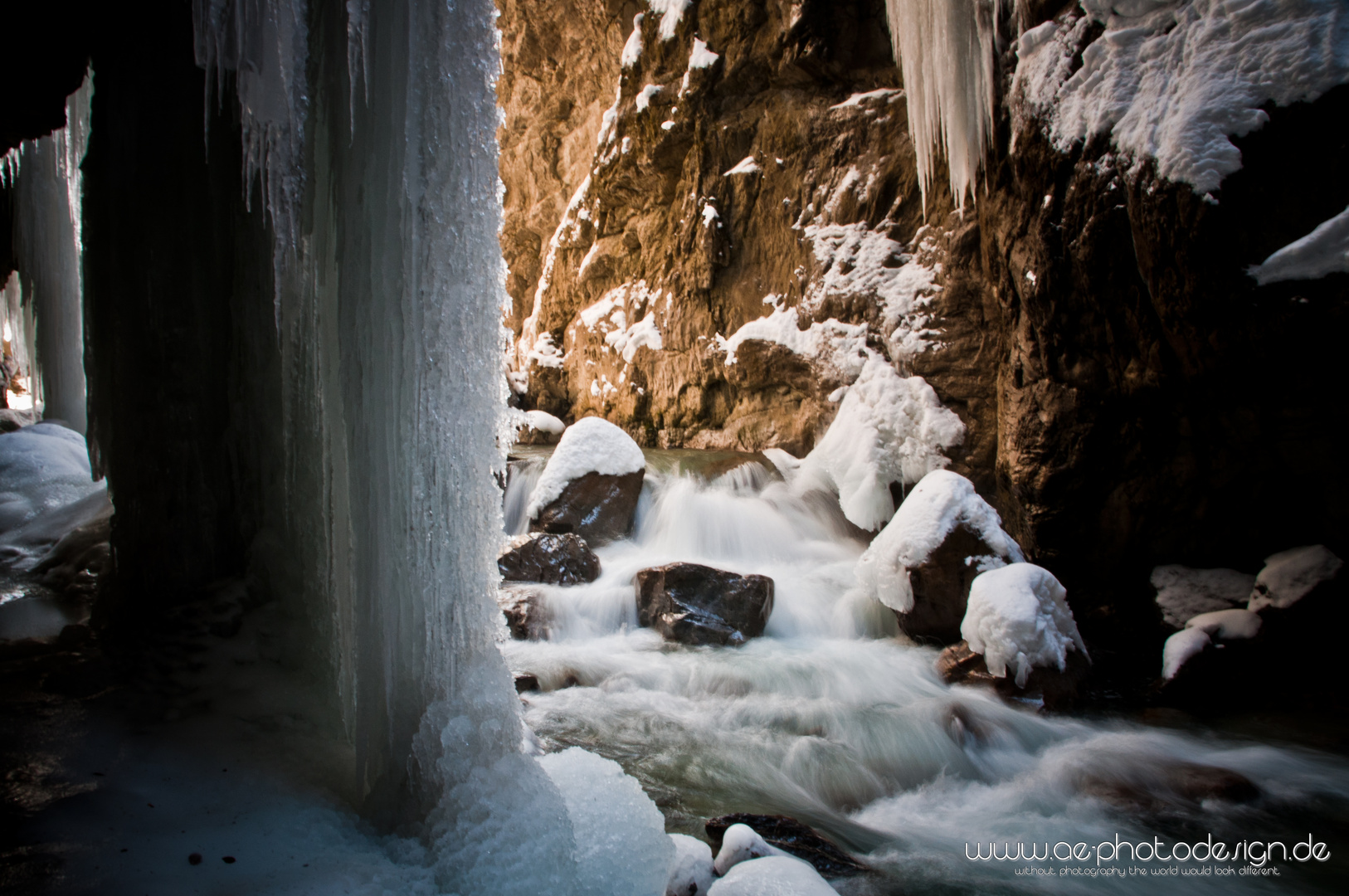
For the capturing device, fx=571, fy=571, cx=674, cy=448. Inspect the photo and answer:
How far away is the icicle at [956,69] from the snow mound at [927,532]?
307 centimetres

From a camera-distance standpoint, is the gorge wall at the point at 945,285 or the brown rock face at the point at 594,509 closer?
the gorge wall at the point at 945,285

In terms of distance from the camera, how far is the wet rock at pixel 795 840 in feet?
7.94

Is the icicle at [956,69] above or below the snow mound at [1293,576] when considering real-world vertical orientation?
above

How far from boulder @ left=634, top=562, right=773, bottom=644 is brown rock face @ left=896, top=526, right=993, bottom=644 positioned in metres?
1.30

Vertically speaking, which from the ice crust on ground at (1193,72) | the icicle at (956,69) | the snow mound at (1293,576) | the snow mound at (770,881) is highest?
the icicle at (956,69)

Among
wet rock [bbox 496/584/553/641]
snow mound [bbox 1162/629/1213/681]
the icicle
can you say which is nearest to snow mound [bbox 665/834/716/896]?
wet rock [bbox 496/584/553/641]

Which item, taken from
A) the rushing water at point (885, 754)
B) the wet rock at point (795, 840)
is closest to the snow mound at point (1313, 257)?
the rushing water at point (885, 754)

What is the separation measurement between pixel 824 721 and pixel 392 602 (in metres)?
3.14

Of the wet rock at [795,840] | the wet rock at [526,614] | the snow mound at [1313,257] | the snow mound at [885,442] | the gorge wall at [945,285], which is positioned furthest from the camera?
the snow mound at [885,442]

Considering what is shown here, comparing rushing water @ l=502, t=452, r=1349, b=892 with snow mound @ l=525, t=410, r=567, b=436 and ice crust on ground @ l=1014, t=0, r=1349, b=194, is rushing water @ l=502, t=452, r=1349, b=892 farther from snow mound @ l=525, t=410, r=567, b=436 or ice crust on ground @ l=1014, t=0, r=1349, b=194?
snow mound @ l=525, t=410, r=567, b=436

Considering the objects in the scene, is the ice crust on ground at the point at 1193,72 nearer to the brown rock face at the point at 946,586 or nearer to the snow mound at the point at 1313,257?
the snow mound at the point at 1313,257

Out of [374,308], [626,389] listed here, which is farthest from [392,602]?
[626,389]

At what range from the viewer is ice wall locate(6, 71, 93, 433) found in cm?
662

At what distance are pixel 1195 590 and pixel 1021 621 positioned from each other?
203cm
